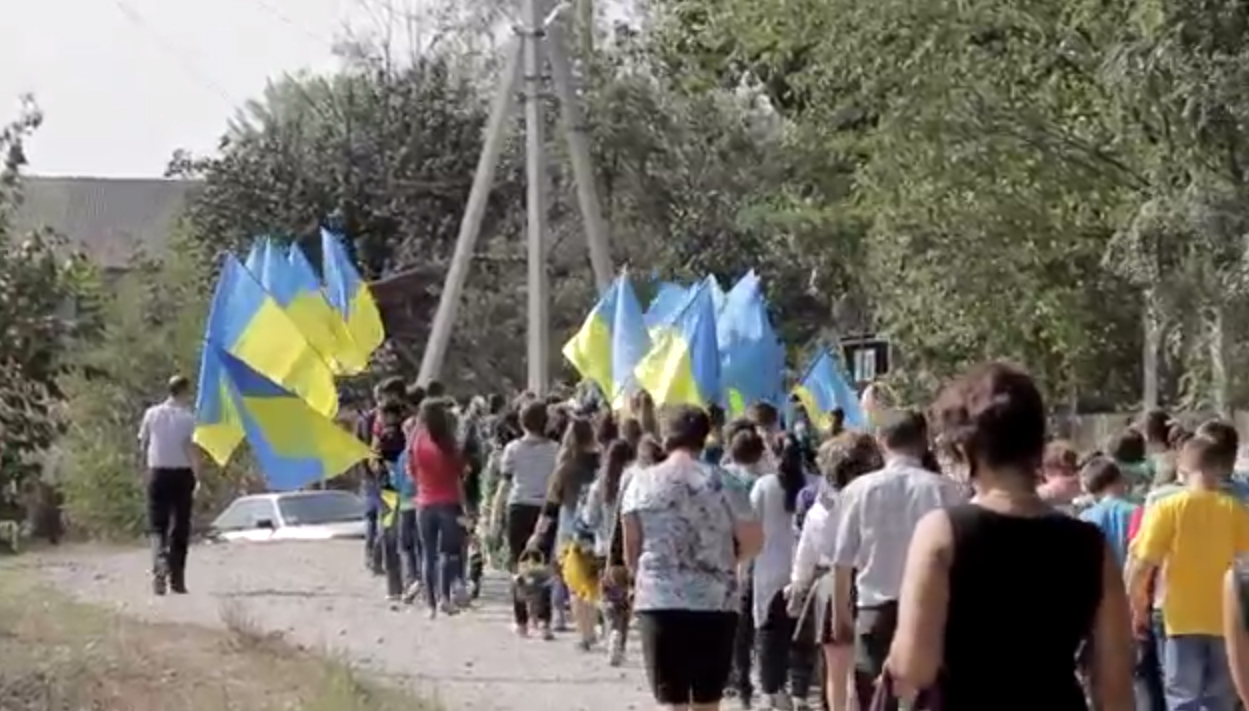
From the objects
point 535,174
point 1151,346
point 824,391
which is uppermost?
point 535,174

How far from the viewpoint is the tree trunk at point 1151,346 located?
88.9ft

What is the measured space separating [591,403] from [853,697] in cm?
1278

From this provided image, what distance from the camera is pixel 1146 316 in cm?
2975

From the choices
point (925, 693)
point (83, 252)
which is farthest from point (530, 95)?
point (925, 693)

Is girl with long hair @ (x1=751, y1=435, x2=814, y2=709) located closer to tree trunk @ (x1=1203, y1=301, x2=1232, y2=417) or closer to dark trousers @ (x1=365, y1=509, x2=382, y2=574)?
dark trousers @ (x1=365, y1=509, x2=382, y2=574)

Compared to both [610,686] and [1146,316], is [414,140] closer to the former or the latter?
[1146,316]

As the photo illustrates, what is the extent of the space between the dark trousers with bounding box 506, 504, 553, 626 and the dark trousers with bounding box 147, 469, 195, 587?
2.53m

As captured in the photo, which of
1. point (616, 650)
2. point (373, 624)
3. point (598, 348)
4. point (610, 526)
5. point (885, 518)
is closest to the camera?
point (885, 518)

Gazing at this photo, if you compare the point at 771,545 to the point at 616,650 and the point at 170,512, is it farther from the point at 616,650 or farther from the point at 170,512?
the point at 170,512

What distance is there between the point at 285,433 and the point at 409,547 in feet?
4.07

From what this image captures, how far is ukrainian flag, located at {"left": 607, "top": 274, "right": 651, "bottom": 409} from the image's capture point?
23750 mm

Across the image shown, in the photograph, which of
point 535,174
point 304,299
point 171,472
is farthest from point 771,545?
point 535,174

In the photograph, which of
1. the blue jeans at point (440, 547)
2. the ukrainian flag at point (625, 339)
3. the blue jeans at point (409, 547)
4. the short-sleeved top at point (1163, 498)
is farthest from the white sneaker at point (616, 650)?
the ukrainian flag at point (625, 339)

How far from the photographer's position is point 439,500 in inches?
717
